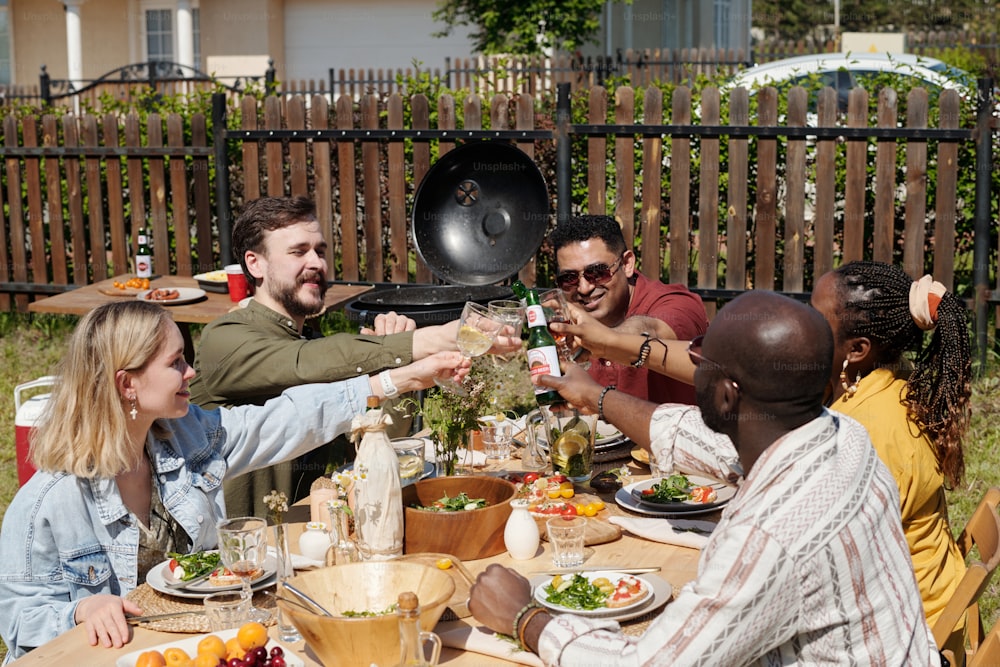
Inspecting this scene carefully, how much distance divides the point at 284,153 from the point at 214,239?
4.42 ft

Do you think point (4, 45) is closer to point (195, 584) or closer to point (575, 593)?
point (195, 584)

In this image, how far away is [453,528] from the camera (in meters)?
3.32

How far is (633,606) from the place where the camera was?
289 centimetres

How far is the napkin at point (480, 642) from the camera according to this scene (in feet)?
9.00

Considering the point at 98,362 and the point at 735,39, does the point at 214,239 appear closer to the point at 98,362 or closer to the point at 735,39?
the point at 98,362

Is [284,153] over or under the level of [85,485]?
over

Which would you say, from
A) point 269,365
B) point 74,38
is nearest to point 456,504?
point 269,365

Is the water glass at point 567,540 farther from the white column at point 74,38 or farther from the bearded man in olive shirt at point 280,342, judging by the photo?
the white column at point 74,38

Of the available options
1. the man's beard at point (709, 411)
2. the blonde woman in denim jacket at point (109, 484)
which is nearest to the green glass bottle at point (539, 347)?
the blonde woman in denim jacket at point (109, 484)

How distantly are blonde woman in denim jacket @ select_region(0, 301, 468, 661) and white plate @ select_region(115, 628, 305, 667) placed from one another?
0.54 feet

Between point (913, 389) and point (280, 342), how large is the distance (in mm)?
2391

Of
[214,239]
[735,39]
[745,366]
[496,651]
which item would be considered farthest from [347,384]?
[735,39]

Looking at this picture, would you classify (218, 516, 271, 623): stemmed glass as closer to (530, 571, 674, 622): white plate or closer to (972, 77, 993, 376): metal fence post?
(530, 571, 674, 622): white plate

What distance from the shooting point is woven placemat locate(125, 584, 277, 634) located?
296 centimetres
